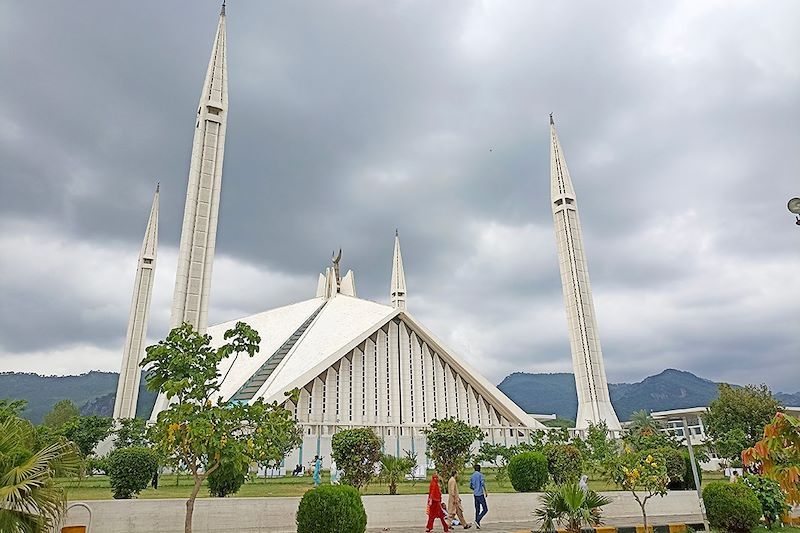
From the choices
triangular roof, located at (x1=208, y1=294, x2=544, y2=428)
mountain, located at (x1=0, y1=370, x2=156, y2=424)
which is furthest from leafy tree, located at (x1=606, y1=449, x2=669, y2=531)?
mountain, located at (x1=0, y1=370, x2=156, y2=424)

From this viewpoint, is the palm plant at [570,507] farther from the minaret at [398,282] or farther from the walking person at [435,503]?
the minaret at [398,282]

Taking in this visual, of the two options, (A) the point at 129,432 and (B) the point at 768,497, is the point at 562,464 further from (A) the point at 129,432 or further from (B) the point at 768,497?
(A) the point at 129,432

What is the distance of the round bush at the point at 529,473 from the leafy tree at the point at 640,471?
391cm

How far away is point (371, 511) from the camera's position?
10.6 metres

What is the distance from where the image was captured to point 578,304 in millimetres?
34812

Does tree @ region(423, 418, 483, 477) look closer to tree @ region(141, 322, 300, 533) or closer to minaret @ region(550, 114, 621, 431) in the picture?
tree @ region(141, 322, 300, 533)

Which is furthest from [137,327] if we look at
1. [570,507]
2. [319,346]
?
[570,507]

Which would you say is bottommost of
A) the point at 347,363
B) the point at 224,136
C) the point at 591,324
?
the point at 347,363

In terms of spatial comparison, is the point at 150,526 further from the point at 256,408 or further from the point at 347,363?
the point at 347,363

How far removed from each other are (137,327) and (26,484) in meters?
28.3

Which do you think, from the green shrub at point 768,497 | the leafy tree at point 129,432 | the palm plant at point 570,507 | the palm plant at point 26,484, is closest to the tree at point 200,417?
the palm plant at point 26,484

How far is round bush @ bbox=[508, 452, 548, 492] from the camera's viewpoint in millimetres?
13695

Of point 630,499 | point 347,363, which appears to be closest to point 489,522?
point 630,499

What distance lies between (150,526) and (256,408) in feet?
8.60
